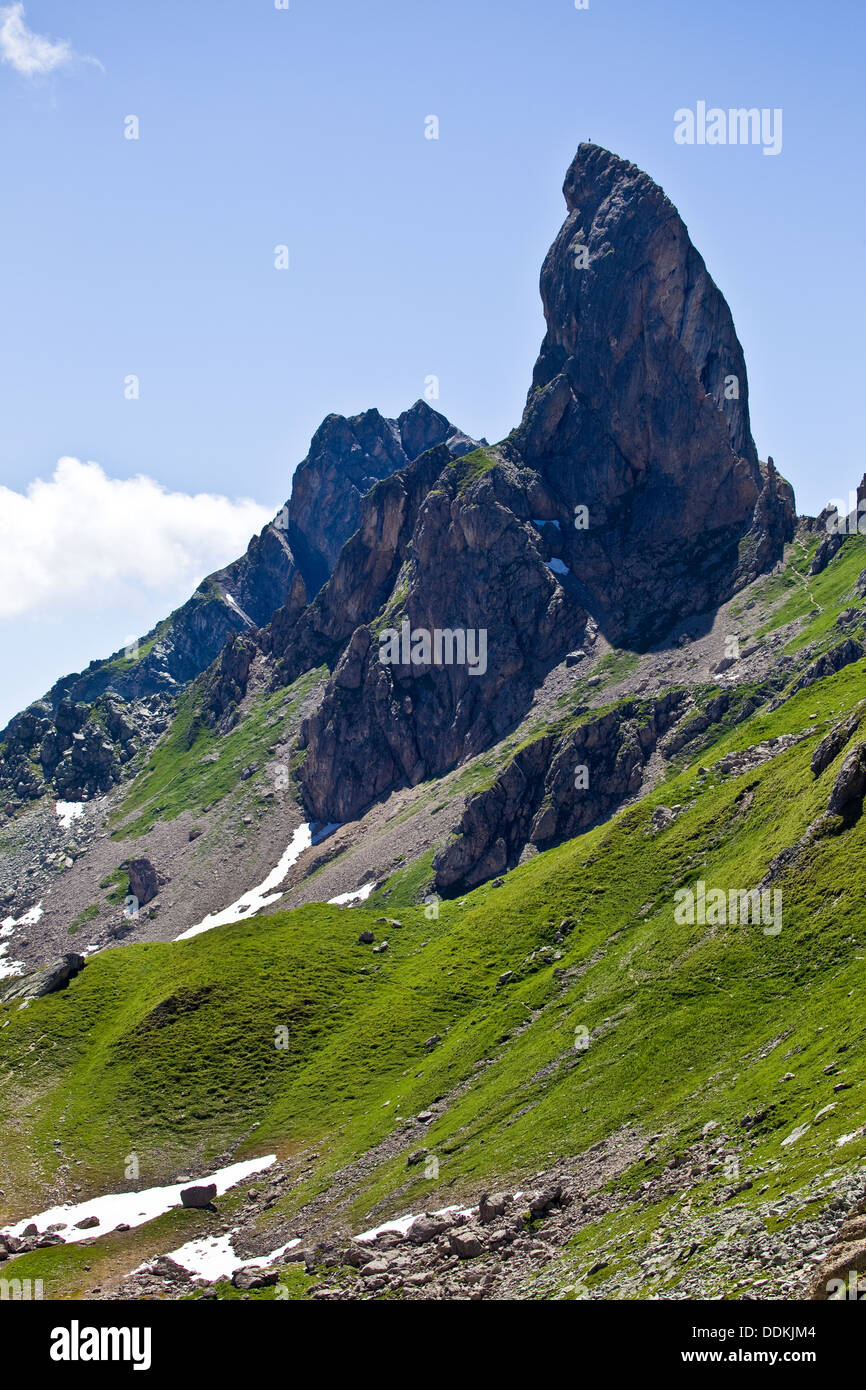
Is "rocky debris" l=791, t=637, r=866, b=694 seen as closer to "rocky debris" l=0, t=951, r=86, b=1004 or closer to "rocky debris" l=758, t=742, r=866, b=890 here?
"rocky debris" l=758, t=742, r=866, b=890

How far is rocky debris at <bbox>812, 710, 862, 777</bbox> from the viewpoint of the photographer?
340ft

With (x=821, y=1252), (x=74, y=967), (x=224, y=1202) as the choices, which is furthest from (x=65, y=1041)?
(x=821, y=1252)

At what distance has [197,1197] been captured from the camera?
297ft

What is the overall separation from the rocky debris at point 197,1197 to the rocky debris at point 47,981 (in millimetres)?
48073

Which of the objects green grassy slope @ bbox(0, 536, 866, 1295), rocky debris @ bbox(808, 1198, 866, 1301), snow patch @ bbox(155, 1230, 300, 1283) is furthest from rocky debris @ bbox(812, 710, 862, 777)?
rocky debris @ bbox(808, 1198, 866, 1301)

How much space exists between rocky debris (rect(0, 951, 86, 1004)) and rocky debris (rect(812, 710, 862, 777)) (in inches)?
3590

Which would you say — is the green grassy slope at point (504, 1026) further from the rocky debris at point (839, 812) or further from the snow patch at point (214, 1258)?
the snow patch at point (214, 1258)

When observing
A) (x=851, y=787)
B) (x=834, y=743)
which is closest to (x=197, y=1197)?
(x=851, y=787)

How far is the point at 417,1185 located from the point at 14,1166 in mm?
41353

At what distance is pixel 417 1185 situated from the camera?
258 ft

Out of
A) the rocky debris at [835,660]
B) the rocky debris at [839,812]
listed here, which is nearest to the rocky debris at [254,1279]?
the rocky debris at [839,812]
